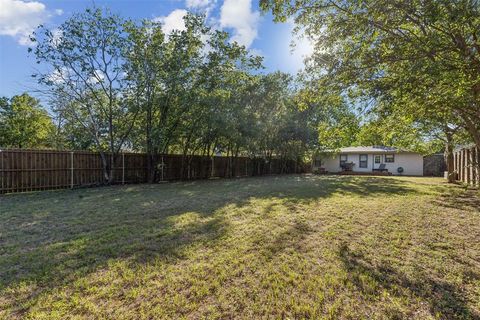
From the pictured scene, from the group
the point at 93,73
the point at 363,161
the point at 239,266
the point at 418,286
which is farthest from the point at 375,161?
the point at 239,266

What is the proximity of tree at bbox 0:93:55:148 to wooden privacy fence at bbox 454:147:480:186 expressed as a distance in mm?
25989

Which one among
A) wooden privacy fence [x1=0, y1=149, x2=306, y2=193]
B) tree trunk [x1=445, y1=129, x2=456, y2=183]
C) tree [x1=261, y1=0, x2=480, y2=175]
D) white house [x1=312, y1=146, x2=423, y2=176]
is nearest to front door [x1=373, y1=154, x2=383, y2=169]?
white house [x1=312, y1=146, x2=423, y2=176]

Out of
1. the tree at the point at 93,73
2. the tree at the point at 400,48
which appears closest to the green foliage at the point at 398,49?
the tree at the point at 400,48

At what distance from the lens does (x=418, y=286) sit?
247 cm

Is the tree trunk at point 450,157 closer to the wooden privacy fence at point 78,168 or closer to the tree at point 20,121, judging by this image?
the wooden privacy fence at point 78,168

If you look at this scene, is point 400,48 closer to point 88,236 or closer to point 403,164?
point 88,236

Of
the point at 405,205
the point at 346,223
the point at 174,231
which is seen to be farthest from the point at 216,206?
the point at 405,205

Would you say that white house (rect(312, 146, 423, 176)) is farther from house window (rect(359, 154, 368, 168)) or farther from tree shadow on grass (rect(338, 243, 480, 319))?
tree shadow on grass (rect(338, 243, 480, 319))

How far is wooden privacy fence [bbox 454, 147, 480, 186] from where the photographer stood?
10680 millimetres

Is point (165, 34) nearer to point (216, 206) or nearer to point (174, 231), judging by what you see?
point (216, 206)

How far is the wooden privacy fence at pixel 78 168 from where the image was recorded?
884 centimetres

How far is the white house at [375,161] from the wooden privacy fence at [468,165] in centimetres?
740

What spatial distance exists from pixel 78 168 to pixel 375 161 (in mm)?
23273

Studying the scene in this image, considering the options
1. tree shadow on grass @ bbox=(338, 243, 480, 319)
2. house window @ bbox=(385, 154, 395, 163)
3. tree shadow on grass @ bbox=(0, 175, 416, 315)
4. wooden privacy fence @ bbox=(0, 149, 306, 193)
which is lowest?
tree shadow on grass @ bbox=(338, 243, 480, 319)
